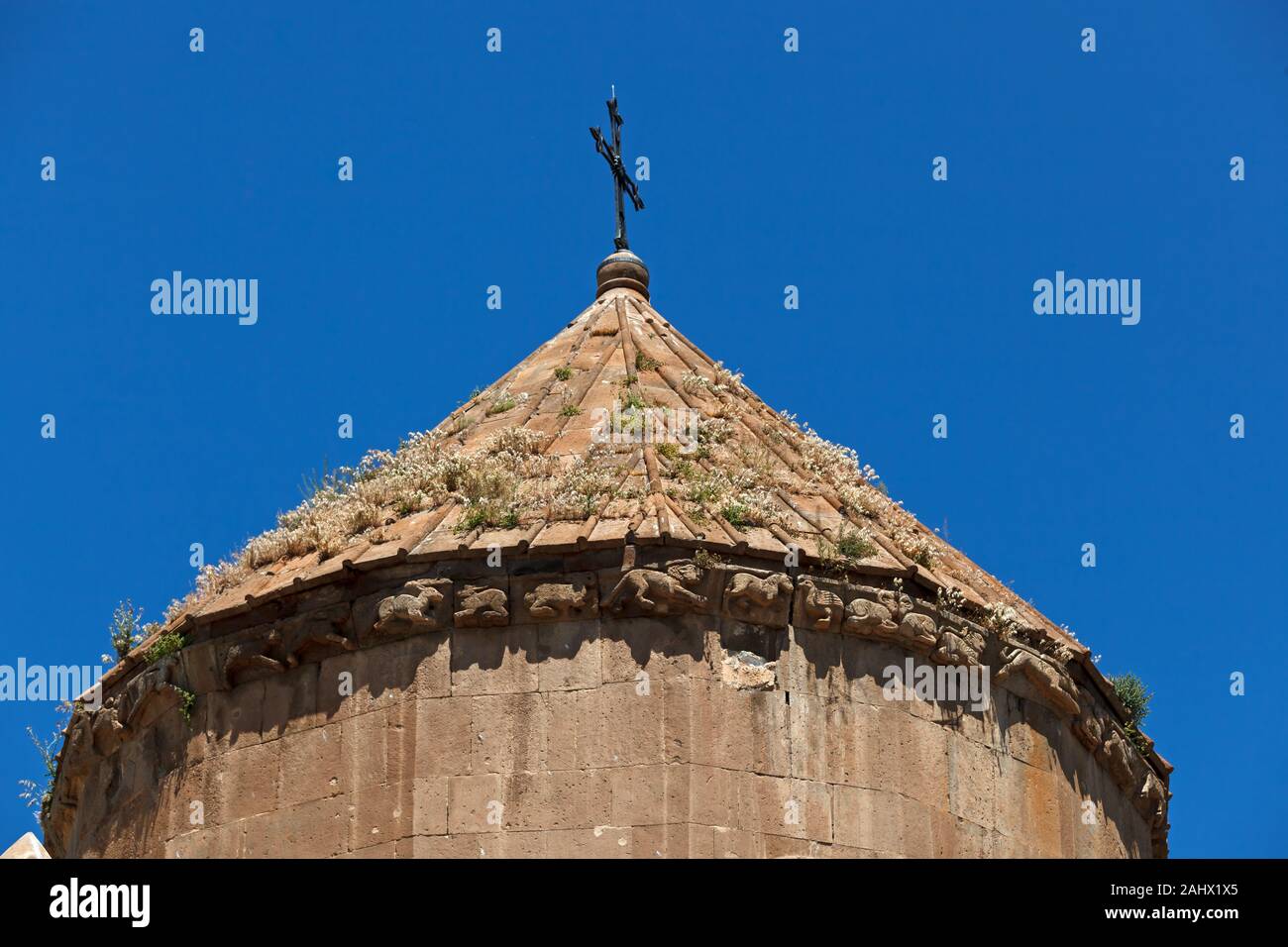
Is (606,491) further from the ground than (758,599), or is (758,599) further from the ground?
(606,491)

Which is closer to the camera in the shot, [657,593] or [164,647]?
[657,593]

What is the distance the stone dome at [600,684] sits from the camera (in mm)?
11914

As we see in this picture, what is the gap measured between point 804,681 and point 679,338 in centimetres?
318

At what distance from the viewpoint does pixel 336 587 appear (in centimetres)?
1269

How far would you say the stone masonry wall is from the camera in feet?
38.8

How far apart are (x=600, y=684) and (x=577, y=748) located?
12.8 inches

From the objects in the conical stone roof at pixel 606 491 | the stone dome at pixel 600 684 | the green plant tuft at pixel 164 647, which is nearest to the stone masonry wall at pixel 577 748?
the stone dome at pixel 600 684

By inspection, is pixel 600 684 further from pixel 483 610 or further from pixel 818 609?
pixel 818 609

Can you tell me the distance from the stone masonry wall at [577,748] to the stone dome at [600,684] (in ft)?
0.04

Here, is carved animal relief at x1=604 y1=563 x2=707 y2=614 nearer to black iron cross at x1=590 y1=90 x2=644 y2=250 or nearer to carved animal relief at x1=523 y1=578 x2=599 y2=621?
carved animal relief at x1=523 y1=578 x2=599 y2=621

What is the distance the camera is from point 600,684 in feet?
39.7

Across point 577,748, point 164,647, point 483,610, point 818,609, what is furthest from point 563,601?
point 164,647
